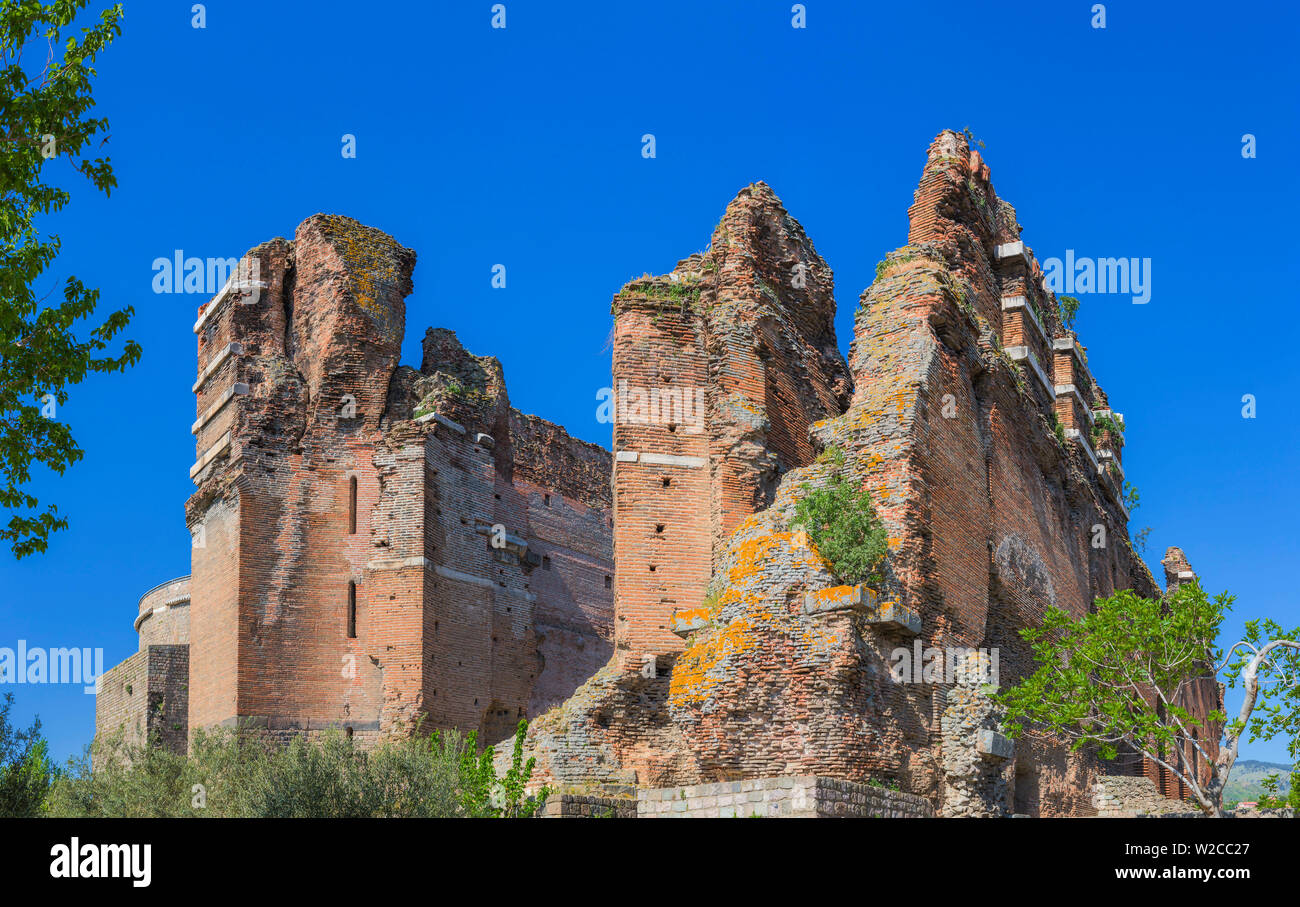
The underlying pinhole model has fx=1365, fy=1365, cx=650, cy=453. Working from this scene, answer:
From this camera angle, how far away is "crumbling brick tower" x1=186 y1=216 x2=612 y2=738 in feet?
85.8

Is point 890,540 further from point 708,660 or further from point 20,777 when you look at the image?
point 20,777

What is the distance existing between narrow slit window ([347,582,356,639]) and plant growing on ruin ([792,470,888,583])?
12325 millimetres

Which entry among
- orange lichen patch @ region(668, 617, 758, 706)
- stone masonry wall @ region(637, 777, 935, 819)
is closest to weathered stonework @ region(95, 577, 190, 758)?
orange lichen patch @ region(668, 617, 758, 706)

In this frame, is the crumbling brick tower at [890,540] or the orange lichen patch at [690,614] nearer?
the crumbling brick tower at [890,540]

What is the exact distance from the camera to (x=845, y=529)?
16828mm

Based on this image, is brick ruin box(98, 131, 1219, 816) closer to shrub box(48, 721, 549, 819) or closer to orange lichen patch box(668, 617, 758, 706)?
orange lichen patch box(668, 617, 758, 706)

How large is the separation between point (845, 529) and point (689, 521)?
5705 millimetres

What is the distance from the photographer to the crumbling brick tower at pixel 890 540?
16.2 m

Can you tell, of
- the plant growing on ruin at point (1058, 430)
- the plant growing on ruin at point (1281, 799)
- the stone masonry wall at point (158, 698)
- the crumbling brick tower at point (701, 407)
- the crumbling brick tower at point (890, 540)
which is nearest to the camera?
the crumbling brick tower at point (890, 540)

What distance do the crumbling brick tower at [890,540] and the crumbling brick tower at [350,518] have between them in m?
6.33

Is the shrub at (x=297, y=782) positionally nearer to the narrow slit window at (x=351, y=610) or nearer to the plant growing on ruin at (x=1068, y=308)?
the narrow slit window at (x=351, y=610)

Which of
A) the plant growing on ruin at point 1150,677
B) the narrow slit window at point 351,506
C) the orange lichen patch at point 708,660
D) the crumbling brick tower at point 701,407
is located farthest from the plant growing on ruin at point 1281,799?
the narrow slit window at point 351,506
